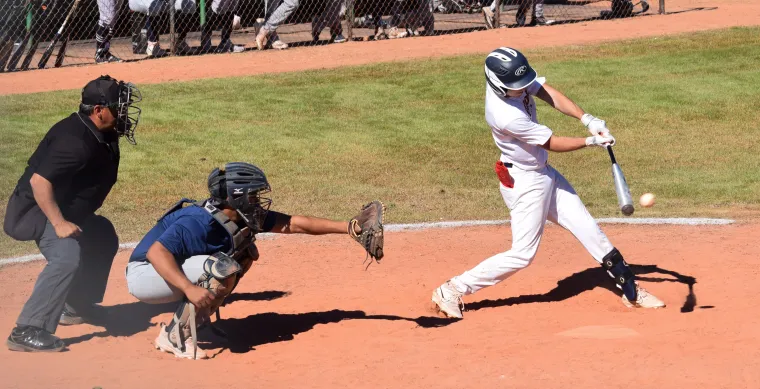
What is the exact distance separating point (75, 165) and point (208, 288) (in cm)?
117

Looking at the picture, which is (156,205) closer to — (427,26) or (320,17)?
(320,17)

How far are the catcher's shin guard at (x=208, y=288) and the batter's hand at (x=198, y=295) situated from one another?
0.37 ft

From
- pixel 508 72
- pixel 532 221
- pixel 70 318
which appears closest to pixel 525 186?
pixel 532 221

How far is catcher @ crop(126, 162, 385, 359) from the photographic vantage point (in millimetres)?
6270

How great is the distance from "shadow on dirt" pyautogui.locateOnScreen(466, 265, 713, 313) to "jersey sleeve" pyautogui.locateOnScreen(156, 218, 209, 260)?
7.00 ft

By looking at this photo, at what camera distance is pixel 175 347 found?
657 cm

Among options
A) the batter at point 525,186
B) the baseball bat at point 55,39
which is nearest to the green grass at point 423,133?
the baseball bat at point 55,39

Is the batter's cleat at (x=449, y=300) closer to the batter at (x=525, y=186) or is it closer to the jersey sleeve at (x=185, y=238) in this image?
the batter at (x=525, y=186)

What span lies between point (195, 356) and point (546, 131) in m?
2.66

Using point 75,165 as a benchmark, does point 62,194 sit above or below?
below

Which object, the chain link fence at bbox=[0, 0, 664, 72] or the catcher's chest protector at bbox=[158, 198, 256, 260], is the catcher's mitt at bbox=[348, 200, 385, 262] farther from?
the chain link fence at bbox=[0, 0, 664, 72]

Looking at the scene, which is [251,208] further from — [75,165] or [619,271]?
[619,271]

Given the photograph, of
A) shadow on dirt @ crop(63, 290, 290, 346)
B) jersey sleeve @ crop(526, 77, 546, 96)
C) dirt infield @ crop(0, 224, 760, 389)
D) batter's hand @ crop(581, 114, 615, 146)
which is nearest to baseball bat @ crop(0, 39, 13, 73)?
dirt infield @ crop(0, 224, 760, 389)

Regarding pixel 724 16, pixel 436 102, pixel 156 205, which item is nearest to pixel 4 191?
pixel 156 205
